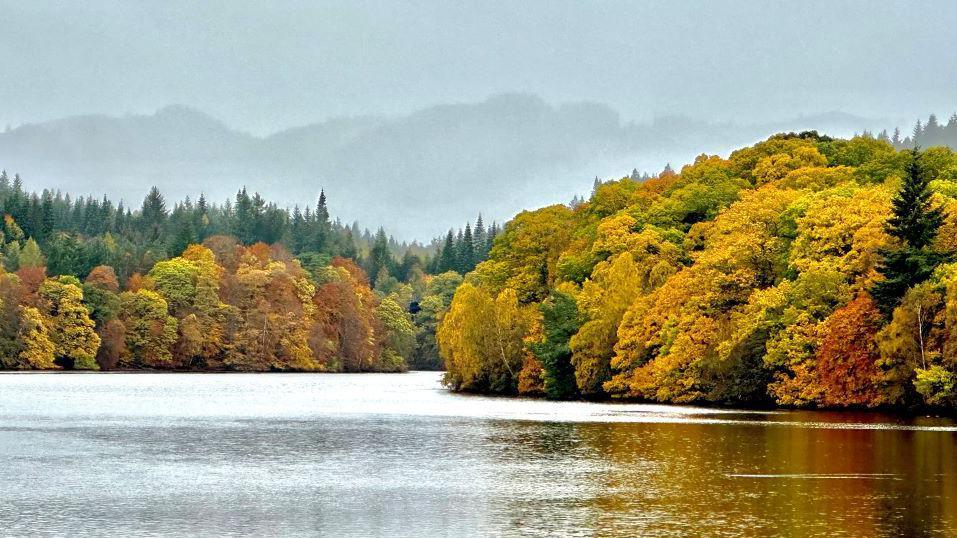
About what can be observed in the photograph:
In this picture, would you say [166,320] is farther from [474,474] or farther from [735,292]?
[474,474]

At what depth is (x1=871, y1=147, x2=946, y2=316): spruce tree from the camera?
7806cm

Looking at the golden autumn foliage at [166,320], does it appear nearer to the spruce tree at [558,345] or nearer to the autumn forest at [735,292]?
the autumn forest at [735,292]

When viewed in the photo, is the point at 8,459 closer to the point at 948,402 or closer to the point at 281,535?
the point at 281,535

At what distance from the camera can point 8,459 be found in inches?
1849

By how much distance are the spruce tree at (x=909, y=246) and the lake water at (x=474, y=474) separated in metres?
8.95

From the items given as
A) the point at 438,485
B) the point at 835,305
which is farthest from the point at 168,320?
the point at 438,485

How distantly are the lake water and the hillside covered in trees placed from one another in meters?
5.86

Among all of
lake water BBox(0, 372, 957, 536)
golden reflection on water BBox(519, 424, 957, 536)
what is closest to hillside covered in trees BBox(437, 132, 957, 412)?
lake water BBox(0, 372, 957, 536)

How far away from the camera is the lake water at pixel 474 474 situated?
32.2 metres

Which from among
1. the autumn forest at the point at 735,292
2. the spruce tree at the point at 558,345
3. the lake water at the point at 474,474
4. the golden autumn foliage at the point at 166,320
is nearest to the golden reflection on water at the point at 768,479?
the lake water at the point at 474,474

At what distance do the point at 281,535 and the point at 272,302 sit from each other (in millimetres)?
167105

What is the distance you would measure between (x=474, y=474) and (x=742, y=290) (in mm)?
52395

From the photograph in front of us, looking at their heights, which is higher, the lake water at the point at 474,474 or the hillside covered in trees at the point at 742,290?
the hillside covered in trees at the point at 742,290

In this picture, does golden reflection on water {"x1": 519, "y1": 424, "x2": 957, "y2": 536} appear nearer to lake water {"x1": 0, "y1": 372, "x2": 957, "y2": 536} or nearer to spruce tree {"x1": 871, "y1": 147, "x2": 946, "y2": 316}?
lake water {"x1": 0, "y1": 372, "x2": 957, "y2": 536}
